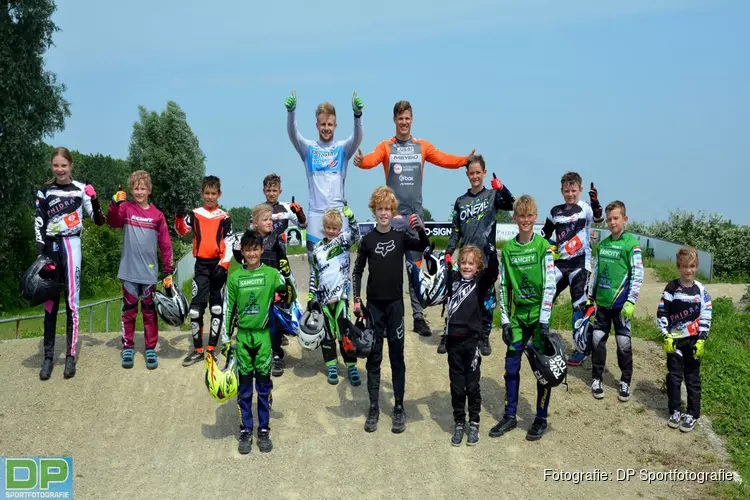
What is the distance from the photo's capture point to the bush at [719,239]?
2795 centimetres

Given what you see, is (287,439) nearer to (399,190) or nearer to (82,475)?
(82,475)

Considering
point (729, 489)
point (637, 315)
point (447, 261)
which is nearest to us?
point (729, 489)

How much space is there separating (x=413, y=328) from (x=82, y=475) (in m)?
4.98

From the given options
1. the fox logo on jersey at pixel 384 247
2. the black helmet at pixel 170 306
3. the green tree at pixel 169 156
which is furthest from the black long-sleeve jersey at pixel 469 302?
the green tree at pixel 169 156

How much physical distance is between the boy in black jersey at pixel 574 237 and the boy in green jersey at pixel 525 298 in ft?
4.88

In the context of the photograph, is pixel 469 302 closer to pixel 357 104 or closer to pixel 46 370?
pixel 357 104

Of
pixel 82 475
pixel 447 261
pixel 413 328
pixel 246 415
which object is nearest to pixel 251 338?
pixel 246 415

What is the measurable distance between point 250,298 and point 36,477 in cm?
258

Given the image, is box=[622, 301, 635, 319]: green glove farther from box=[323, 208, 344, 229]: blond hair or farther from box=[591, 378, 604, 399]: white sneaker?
box=[323, 208, 344, 229]: blond hair

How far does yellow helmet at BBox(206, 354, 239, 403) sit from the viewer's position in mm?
6312

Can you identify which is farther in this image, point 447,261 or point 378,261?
point 447,261

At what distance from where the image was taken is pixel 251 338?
6336 millimetres

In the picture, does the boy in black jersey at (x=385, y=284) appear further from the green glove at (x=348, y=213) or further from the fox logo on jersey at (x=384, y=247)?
the green glove at (x=348, y=213)

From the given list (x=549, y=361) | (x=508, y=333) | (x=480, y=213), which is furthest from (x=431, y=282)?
(x=549, y=361)
